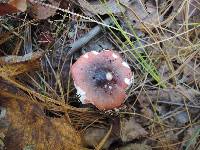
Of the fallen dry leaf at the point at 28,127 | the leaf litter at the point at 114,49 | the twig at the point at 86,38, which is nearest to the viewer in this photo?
the fallen dry leaf at the point at 28,127

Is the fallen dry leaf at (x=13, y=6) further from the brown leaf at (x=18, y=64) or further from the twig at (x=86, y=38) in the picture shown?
the twig at (x=86, y=38)

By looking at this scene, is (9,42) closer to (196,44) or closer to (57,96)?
(57,96)

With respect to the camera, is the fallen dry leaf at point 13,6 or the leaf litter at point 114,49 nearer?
the fallen dry leaf at point 13,6

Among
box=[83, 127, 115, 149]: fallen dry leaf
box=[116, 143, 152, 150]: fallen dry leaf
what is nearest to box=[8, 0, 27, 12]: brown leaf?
box=[83, 127, 115, 149]: fallen dry leaf

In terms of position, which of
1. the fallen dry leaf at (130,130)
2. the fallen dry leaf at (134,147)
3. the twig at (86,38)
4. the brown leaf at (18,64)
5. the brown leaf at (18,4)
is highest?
the brown leaf at (18,4)

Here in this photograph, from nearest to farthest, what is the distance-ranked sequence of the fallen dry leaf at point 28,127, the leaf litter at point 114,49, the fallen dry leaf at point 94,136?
the fallen dry leaf at point 28,127 → the leaf litter at point 114,49 → the fallen dry leaf at point 94,136

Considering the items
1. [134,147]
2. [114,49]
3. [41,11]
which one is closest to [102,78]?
[114,49]

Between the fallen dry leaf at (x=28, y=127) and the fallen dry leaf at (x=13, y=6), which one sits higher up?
the fallen dry leaf at (x=13, y=6)

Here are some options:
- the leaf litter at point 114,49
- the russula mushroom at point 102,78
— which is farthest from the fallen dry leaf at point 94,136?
the russula mushroom at point 102,78
